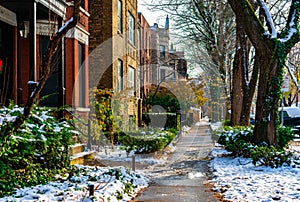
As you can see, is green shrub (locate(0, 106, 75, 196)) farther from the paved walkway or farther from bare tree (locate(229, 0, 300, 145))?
bare tree (locate(229, 0, 300, 145))

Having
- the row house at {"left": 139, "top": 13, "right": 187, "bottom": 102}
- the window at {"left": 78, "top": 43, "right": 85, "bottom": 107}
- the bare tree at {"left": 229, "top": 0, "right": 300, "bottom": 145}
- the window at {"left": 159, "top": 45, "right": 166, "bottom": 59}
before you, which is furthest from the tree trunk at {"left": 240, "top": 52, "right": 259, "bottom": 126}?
the window at {"left": 159, "top": 45, "right": 166, "bottom": 59}

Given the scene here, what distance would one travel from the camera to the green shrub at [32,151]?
625cm

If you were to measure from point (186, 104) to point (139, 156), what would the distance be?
2701 centimetres

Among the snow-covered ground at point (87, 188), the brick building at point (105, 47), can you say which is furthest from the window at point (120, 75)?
the snow-covered ground at point (87, 188)

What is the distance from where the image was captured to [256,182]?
772 centimetres

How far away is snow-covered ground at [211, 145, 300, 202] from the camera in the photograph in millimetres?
6551

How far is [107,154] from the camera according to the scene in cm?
1323

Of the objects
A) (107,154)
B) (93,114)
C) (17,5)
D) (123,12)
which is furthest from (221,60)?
(17,5)

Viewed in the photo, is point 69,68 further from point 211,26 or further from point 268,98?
point 211,26

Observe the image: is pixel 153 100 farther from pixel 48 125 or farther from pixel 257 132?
pixel 48 125

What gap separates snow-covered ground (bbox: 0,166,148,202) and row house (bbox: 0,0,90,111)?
4.11m

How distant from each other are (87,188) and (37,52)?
757 cm

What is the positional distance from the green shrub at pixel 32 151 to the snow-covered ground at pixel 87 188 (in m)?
0.33

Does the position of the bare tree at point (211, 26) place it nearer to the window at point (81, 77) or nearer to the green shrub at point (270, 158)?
the window at point (81, 77)
